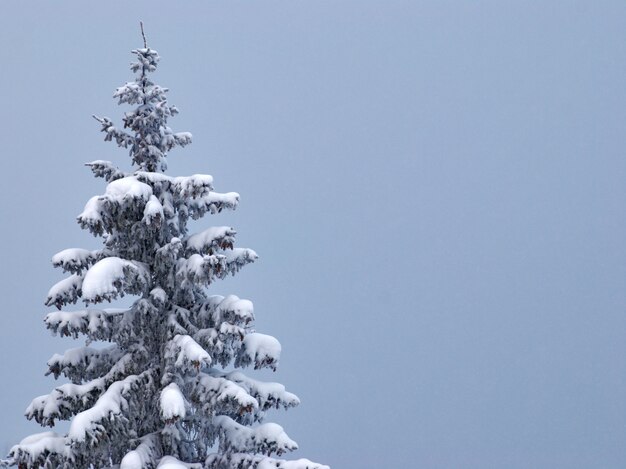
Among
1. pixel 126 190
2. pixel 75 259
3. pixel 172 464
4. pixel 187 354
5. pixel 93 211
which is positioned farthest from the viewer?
pixel 75 259

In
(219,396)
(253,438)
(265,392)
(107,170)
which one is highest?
(107,170)

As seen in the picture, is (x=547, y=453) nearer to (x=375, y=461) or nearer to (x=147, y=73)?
(x=375, y=461)

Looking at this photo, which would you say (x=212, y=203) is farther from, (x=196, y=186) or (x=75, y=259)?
(x=75, y=259)

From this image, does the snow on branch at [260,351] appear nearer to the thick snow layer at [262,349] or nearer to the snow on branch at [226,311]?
the thick snow layer at [262,349]

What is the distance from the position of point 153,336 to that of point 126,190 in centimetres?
197

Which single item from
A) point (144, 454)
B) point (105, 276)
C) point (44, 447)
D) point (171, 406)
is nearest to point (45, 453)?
point (44, 447)

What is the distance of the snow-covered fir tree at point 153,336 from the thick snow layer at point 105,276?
0.04ft

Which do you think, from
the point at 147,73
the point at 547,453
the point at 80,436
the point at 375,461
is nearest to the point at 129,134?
the point at 147,73

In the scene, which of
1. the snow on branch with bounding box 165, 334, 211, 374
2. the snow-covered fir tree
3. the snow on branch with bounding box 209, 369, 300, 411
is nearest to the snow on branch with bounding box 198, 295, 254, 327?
the snow-covered fir tree

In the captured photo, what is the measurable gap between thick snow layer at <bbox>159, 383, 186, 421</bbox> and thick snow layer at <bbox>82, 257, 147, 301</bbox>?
1.26m

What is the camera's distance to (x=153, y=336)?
10914 mm

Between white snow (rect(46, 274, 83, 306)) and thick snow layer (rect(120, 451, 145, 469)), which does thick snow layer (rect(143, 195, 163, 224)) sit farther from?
thick snow layer (rect(120, 451, 145, 469))

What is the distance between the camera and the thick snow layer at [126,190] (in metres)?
9.97

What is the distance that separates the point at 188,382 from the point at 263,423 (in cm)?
110
